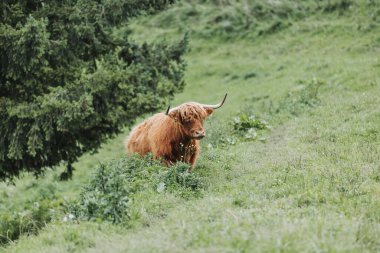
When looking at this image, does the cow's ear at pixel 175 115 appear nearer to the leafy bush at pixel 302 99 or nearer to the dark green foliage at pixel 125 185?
the dark green foliage at pixel 125 185

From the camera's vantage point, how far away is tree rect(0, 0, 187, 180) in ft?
41.6

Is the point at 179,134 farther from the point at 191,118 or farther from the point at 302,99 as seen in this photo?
the point at 302,99

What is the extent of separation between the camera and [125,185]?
7602mm

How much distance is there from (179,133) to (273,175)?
2004 mm

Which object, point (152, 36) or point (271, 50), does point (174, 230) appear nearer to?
point (271, 50)

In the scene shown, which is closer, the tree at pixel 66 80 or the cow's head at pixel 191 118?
the cow's head at pixel 191 118

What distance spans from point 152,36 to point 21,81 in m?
18.2

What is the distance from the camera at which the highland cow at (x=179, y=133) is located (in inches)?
391

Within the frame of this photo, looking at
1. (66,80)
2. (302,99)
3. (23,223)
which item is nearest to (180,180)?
(23,223)

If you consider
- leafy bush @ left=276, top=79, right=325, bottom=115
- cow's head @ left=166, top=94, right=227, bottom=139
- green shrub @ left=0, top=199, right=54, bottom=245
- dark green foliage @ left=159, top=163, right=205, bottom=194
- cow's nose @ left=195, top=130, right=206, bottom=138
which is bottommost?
leafy bush @ left=276, top=79, right=325, bottom=115

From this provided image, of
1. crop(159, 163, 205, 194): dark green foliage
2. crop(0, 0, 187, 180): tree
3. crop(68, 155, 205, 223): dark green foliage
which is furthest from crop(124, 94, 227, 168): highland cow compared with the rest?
crop(0, 0, 187, 180): tree

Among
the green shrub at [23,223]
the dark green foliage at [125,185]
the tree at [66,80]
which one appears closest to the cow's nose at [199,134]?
the dark green foliage at [125,185]

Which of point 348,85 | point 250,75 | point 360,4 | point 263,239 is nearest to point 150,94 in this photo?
point 348,85

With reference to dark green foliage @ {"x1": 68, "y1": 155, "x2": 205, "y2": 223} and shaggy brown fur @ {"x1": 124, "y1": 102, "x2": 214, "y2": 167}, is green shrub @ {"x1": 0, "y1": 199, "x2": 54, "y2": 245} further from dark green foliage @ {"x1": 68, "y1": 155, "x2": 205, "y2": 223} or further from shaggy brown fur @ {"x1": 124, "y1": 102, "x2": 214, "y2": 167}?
shaggy brown fur @ {"x1": 124, "y1": 102, "x2": 214, "y2": 167}
